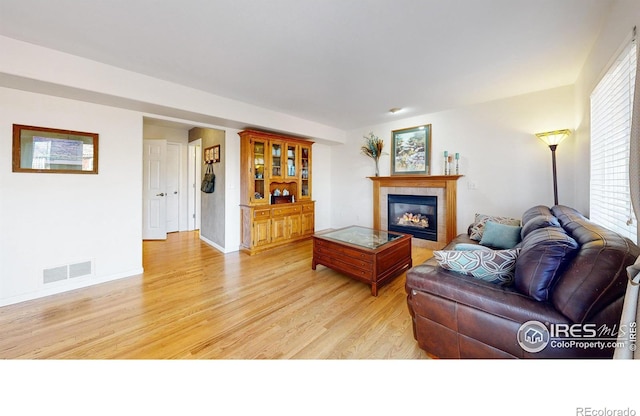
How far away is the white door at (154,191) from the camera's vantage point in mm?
4891

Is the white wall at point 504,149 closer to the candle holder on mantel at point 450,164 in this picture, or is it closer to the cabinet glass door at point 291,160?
the candle holder on mantel at point 450,164

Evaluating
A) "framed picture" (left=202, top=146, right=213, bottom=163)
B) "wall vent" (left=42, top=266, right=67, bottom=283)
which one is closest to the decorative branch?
"framed picture" (left=202, top=146, right=213, bottom=163)

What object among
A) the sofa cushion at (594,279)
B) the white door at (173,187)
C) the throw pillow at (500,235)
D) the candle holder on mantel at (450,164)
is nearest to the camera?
the sofa cushion at (594,279)

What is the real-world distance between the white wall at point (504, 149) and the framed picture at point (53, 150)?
4.68m

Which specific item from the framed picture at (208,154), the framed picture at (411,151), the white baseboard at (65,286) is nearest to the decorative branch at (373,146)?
the framed picture at (411,151)

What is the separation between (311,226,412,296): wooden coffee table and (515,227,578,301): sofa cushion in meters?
1.34

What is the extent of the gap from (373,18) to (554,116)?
306cm

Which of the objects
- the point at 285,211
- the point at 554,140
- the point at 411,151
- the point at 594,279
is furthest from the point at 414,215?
the point at 594,279

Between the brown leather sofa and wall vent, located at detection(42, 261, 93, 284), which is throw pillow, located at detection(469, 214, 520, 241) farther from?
wall vent, located at detection(42, 261, 93, 284)

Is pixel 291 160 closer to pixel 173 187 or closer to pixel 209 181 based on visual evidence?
pixel 209 181

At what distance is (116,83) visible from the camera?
97.1 inches

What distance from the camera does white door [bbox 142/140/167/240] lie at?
4.89 m

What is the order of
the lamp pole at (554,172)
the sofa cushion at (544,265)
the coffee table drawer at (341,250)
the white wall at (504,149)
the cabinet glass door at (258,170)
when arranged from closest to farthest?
the sofa cushion at (544,265)
the coffee table drawer at (341,250)
the lamp pole at (554,172)
the white wall at (504,149)
the cabinet glass door at (258,170)

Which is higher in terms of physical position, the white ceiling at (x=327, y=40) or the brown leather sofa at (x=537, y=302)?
the white ceiling at (x=327, y=40)
